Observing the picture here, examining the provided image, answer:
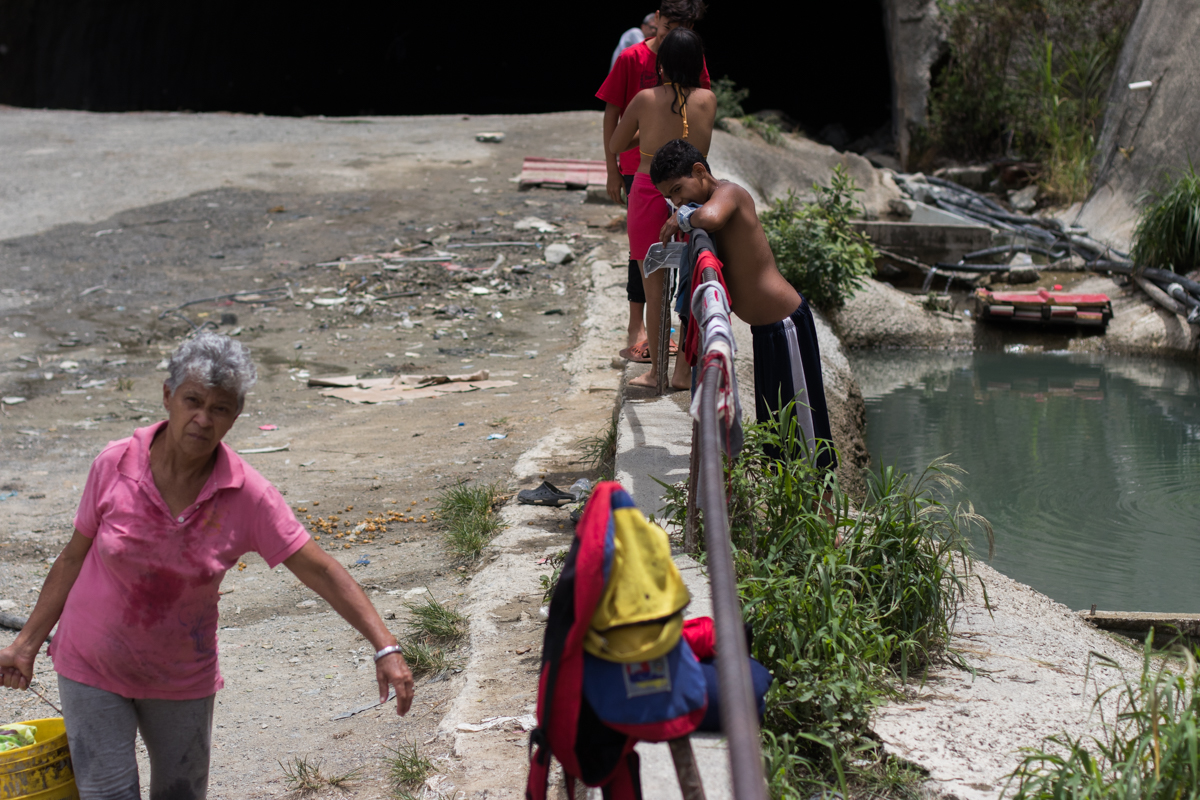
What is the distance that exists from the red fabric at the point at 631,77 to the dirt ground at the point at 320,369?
1488 millimetres

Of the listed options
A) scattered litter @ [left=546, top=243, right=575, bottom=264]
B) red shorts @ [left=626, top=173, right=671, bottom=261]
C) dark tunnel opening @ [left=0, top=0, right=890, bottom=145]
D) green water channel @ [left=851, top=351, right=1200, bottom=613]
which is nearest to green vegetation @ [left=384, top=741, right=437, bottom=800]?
red shorts @ [left=626, top=173, right=671, bottom=261]

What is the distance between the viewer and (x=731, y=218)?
3.53m

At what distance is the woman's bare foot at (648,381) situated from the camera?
4426 millimetres

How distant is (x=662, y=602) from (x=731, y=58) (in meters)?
22.9

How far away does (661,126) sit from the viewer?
4.32 m

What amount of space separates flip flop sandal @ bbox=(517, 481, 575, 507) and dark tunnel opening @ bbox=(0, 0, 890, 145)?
702 inches

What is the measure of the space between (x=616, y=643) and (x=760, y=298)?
2.31 m

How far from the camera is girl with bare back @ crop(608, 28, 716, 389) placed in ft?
13.7

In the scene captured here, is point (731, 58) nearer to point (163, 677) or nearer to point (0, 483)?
point (0, 483)

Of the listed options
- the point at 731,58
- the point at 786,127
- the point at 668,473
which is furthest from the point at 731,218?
the point at 731,58

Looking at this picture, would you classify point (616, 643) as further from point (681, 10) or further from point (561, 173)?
point (561, 173)

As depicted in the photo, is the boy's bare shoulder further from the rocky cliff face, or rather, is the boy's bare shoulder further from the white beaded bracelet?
the rocky cliff face

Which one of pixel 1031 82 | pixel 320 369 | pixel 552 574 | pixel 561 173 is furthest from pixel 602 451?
pixel 1031 82

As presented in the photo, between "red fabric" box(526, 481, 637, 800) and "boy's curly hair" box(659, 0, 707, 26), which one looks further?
"boy's curly hair" box(659, 0, 707, 26)
